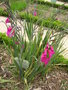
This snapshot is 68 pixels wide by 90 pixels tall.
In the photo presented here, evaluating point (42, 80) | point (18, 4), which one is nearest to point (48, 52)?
point (42, 80)

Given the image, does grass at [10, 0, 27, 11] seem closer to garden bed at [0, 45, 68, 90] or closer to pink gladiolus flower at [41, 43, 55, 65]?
garden bed at [0, 45, 68, 90]

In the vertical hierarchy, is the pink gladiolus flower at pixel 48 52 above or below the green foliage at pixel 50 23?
above

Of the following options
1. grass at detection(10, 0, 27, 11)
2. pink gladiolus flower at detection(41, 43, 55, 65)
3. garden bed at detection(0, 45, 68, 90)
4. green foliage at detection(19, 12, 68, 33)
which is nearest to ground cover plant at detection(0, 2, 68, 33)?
green foliage at detection(19, 12, 68, 33)

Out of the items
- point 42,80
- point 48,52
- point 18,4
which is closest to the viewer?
point 48,52

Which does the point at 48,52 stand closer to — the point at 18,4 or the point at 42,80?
the point at 42,80

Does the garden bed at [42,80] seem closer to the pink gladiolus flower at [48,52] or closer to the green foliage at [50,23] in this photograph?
the green foliage at [50,23]

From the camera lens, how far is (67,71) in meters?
3.29

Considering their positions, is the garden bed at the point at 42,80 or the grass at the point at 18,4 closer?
the garden bed at the point at 42,80

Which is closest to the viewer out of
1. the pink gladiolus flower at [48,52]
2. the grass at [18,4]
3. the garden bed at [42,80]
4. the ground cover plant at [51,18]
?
the pink gladiolus flower at [48,52]

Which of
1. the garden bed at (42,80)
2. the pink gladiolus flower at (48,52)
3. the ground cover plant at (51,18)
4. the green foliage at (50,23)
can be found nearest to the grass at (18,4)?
the ground cover plant at (51,18)

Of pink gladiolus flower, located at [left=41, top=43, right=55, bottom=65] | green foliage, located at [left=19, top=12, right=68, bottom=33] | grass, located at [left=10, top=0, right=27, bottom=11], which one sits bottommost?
grass, located at [left=10, top=0, right=27, bottom=11]

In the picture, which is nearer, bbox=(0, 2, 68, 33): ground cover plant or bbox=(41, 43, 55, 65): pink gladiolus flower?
bbox=(41, 43, 55, 65): pink gladiolus flower

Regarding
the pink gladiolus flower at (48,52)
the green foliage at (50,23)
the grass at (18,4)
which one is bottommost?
the grass at (18,4)

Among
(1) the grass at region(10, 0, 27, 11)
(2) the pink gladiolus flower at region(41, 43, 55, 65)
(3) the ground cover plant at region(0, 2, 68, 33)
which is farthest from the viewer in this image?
(1) the grass at region(10, 0, 27, 11)
